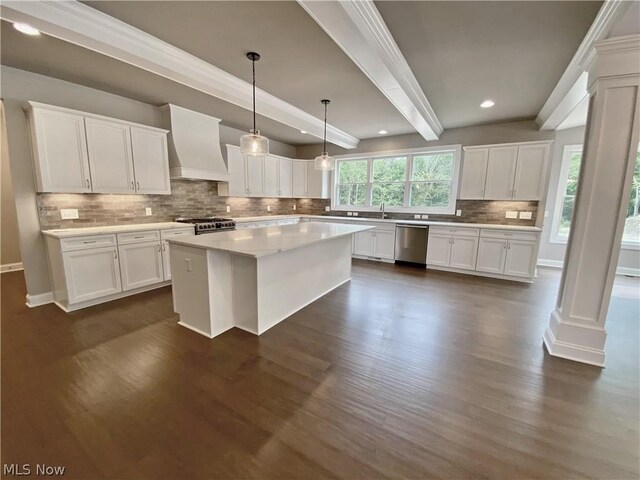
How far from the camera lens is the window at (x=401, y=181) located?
17.9ft

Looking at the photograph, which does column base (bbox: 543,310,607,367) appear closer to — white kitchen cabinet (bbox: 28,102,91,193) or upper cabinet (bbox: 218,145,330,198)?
upper cabinet (bbox: 218,145,330,198)

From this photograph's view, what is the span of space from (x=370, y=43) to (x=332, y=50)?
50 centimetres

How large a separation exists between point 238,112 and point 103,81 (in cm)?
169

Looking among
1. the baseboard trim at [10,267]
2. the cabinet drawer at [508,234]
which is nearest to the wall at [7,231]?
the baseboard trim at [10,267]

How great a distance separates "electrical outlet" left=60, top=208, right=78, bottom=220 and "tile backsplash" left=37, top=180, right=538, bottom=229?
34 mm

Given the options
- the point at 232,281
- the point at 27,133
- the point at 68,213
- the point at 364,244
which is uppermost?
the point at 27,133

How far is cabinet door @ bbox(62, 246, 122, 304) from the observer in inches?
118

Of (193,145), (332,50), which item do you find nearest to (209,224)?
(193,145)

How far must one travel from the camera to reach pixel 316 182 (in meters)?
6.66

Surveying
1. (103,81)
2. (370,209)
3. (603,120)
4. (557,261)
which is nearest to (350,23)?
(603,120)

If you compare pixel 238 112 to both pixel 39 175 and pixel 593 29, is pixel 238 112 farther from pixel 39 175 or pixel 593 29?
pixel 593 29

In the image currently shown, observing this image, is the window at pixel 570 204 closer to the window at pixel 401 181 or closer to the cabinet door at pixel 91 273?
the window at pixel 401 181

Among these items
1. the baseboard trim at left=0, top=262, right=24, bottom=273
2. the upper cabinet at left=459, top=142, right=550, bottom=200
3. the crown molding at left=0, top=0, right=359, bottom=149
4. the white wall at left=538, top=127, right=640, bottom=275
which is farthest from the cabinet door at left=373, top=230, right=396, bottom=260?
the baseboard trim at left=0, top=262, right=24, bottom=273

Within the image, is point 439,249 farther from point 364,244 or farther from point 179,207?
point 179,207
